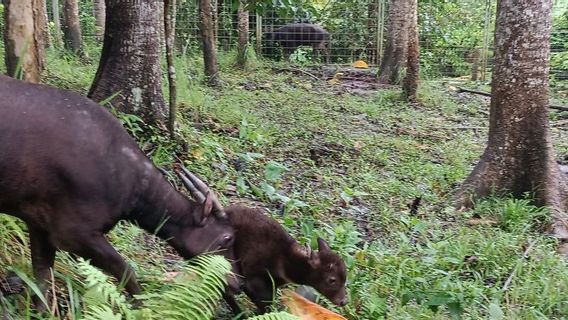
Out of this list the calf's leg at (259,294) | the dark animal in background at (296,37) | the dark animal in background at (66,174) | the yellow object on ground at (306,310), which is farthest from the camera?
the dark animal in background at (296,37)

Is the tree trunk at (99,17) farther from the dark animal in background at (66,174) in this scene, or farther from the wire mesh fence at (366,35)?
the dark animal in background at (66,174)

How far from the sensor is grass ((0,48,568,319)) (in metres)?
4.71

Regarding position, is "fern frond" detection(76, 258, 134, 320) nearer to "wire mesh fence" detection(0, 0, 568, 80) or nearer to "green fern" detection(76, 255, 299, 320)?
"green fern" detection(76, 255, 299, 320)

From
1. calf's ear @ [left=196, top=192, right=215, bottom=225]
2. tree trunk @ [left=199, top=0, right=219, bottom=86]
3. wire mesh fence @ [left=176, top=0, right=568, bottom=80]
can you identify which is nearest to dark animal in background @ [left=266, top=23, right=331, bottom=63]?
wire mesh fence @ [left=176, top=0, right=568, bottom=80]

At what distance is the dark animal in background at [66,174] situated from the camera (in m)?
3.56

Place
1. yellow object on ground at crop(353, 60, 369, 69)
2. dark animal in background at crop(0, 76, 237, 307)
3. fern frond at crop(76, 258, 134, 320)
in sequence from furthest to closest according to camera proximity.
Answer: yellow object on ground at crop(353, 60, 369, 69)
dark animal in background at crop(0, 76, 237, 307)
fern frond at crop(76, 258, 134, 320)

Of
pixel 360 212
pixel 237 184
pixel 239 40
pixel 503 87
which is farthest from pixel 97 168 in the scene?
pixel 239 40

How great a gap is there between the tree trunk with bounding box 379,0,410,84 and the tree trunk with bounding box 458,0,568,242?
7313 mm

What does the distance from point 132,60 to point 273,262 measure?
2.86 m

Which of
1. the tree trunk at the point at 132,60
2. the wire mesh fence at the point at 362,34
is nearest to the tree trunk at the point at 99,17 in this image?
the wire mesh fence at the point at 362,34

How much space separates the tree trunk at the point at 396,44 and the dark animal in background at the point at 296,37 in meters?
3.87

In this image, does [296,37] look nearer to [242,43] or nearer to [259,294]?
[242,43]

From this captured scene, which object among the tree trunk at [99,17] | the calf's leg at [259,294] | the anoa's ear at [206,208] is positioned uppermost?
the tree trunk at [99,17]

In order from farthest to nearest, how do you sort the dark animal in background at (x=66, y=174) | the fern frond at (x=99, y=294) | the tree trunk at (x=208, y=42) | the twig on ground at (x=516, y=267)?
the tree trunk at (x=208, y=42), the twig on ground at (x=516, y=267), the dark animal in background at (x=66, y=174), the fern frond at (x=99, y=294)
